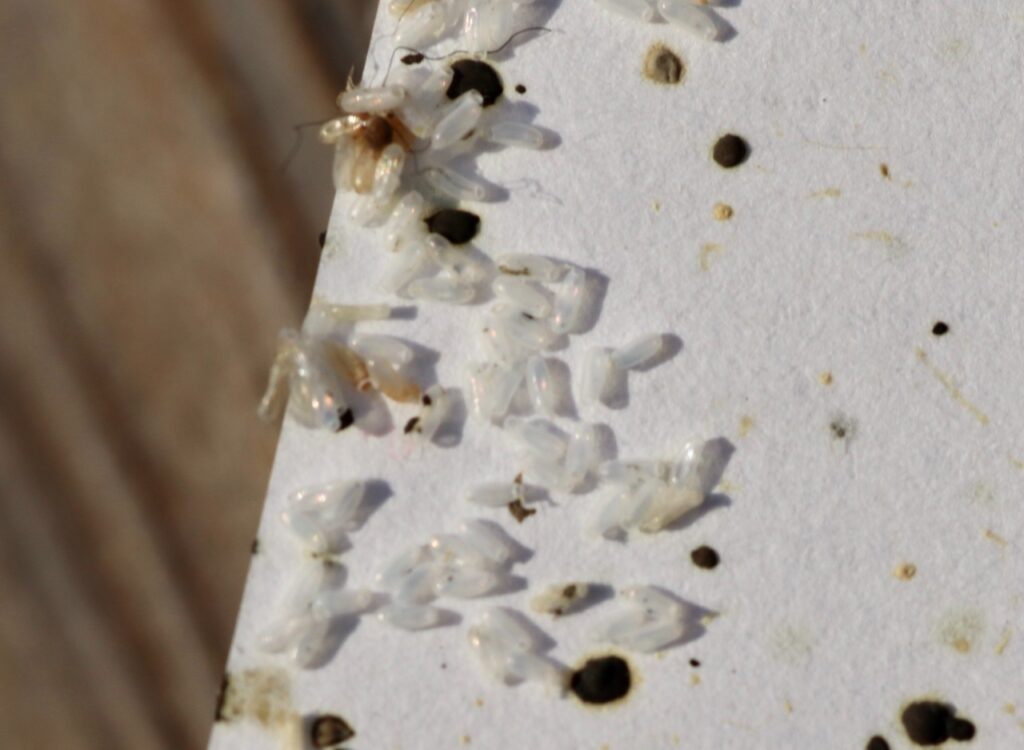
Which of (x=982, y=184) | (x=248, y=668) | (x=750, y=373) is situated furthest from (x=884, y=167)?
(x=248, y=668)

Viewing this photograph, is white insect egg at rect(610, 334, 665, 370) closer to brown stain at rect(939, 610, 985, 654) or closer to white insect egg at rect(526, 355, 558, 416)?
white insect egg at rect(526, 355, 558, 416)

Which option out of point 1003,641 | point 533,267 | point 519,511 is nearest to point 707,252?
point 533,267

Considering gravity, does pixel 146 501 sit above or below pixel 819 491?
below

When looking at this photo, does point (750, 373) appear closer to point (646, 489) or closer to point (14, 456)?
point (646, 489)

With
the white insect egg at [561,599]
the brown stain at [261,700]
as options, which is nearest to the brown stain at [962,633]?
the white insect egg at [561,599]

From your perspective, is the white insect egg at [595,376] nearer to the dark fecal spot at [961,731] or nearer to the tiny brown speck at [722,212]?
the tiny brown speck at [722,212]

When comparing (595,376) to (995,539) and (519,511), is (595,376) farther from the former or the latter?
(995,539)

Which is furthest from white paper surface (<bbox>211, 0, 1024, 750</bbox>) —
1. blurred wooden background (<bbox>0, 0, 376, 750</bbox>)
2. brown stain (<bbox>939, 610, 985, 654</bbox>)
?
blurred wooden background (<bbox>0, 0, 376, 750</bbox>)
